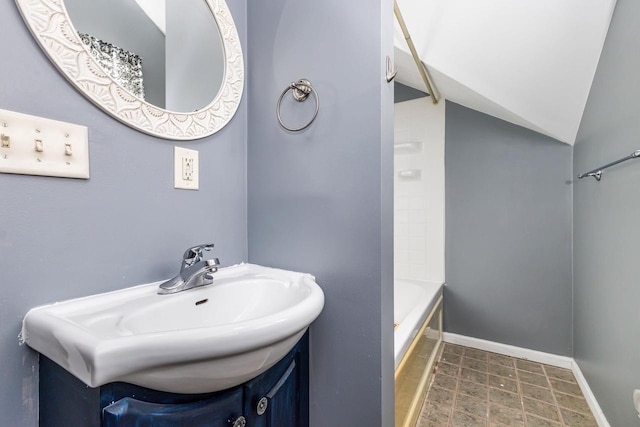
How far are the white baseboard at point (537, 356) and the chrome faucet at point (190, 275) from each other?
202 cm

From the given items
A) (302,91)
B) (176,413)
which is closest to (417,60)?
(302,91)

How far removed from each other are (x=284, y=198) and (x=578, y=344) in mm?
2167

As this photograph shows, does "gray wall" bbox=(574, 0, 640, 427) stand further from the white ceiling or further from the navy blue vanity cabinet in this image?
the navy blue vanity cabinet

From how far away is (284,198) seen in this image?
0.98 meters

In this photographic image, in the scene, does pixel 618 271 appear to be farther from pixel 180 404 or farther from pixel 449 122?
pixel 180 404

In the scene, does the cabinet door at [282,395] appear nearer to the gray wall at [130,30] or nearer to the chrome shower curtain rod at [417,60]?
the gray wall at [130,30]

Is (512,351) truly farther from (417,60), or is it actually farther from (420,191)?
(417,60)

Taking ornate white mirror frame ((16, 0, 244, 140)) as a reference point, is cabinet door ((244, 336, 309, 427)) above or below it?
below

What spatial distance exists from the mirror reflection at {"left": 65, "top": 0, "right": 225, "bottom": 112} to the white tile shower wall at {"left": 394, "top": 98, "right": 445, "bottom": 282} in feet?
5.84

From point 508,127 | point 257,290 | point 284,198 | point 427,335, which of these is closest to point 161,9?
point 284,198

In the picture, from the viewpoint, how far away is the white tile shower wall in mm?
2205

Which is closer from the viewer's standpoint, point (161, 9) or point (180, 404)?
point (180, 404)

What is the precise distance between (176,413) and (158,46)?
39.0 inches

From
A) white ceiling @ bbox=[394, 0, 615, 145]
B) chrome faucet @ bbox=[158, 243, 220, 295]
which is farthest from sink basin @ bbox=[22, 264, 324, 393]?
white ceiling @ bbox=[394, 0, 615, 145]
